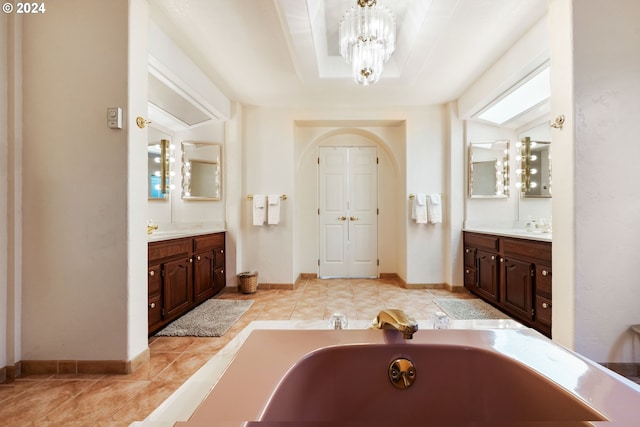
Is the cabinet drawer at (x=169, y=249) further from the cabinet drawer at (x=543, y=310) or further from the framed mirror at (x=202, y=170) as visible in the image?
the cabinet drawer at (x=543, y=310)

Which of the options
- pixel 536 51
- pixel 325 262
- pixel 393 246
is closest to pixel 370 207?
pixel 393 246

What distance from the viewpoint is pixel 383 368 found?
2.76ft

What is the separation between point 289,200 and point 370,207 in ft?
4.44

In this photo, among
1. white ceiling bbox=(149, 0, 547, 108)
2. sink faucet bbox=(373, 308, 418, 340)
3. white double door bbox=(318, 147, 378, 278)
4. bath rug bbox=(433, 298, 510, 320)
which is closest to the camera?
sink faucet bbox=(373, 308, 418, 340)

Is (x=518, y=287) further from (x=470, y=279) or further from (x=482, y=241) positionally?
(x=470, y=279)

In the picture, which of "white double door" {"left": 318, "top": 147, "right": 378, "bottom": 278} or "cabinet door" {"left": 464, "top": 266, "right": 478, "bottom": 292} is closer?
"cabinet door" {"left": 464, "top": 266, "right": 478, "bottom": 292}

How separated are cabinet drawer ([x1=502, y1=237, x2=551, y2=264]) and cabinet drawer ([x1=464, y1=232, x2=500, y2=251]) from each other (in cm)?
14

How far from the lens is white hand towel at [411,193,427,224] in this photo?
11.9 feet

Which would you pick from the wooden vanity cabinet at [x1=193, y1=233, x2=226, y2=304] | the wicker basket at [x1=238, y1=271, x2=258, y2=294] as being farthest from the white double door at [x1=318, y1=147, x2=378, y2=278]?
the wooden vanity cabinet at [x1=193, y1=233, x2=226, y2=304]

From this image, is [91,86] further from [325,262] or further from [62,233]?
[325,262]

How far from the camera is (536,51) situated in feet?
7.11

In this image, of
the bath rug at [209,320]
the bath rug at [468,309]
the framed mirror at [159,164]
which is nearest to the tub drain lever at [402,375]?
the bath rug at [209,320]

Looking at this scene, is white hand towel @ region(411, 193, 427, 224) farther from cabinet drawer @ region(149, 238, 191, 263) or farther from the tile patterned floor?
cabinet drawer @ region(149, 238, 191, 263)

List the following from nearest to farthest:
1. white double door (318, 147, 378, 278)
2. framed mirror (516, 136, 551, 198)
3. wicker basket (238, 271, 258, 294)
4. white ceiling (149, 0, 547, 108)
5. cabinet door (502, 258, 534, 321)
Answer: white ceiling (149, 0, 547, 108) → cabinet door (502, 258, 534, 321) → framed mirror (516, 136, 551, 198) → wicker basket (238, 271, 258, 294) → white double door (318, 147, 378, 278)
